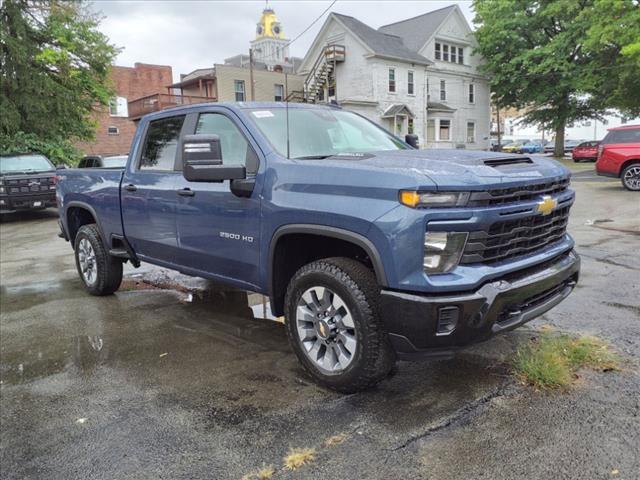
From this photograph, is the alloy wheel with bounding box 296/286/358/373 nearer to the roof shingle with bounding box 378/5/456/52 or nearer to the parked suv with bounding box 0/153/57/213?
the parked suv with bounding box 0/153/57/213

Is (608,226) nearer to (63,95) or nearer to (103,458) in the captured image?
(103,458)

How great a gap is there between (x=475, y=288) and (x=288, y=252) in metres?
1.36

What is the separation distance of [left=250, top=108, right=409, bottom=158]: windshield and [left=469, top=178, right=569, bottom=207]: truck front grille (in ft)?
4.44

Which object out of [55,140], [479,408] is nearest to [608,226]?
[479,408]

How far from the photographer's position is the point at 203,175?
11.6ft

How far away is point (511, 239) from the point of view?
311 centimetres

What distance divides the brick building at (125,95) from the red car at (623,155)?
33.3 meters

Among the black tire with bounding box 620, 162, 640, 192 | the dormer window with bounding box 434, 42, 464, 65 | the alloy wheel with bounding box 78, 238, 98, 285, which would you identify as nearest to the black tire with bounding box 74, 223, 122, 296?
the alloy wheel with bounding box 78, 238, 98, 285

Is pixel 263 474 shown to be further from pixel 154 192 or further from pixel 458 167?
pixel 154 192

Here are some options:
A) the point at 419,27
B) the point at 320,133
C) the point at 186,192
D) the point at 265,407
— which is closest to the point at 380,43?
the point at 419,27

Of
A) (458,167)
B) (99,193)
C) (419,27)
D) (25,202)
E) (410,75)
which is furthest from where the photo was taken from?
(419,27)

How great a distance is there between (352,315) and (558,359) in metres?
1.48

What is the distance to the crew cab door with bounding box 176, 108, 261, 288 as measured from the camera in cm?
381

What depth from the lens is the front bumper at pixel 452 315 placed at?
283 centimetres
